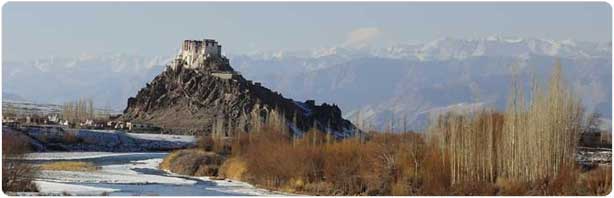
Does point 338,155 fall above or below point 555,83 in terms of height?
below

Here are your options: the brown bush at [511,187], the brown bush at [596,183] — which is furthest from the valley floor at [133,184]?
the brown bush at [596,183]

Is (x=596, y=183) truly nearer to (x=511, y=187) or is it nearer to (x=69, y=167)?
(x=511, y=187)

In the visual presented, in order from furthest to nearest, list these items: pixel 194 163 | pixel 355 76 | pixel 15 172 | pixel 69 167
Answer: pixel 355 76
pixel 194 163
pixel 69 167
pixel 15 172

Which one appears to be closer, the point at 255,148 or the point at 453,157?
the point at 453,157

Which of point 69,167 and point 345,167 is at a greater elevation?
point 345,167

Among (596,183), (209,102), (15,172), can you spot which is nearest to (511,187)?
(596,183)

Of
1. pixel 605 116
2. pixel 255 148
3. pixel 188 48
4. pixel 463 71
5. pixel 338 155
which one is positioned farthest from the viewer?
pixel 463 71

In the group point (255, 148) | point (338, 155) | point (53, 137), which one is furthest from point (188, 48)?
point (338, 155)

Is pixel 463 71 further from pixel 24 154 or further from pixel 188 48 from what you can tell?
pixel 24 154
